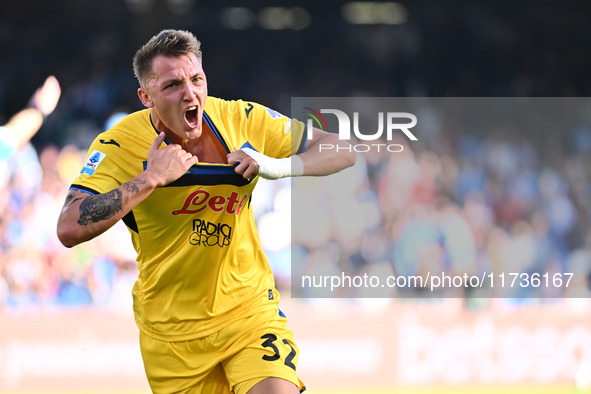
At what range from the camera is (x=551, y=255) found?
8.84 meters

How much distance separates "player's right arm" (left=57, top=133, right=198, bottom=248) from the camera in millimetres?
3213

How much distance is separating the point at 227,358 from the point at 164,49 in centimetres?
146

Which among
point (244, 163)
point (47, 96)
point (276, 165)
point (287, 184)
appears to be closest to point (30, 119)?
point (47, 96)

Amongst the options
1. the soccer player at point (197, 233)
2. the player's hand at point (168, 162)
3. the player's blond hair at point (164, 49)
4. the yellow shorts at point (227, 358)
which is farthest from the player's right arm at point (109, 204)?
→ the yellow shorts at point (227, 358)

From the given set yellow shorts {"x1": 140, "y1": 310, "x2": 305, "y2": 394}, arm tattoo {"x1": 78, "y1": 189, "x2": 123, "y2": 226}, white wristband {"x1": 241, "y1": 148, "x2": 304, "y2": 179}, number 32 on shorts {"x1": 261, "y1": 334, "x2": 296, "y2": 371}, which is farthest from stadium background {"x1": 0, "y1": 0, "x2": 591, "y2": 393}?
arm tattoo {"x1": 78, "y1": 189, "x2": 123, "y2": 226}

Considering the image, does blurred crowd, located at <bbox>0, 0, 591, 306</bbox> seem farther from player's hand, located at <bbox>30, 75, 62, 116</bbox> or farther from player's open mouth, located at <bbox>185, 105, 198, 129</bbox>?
player's open mouth, located at <bbox>185, 105, 198, 129</bbox>

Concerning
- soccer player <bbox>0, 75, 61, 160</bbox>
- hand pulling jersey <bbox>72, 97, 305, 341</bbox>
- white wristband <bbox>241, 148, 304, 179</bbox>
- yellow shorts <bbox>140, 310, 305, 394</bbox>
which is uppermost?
soccer player <bbox>0, 75, 61, 160</bbox>

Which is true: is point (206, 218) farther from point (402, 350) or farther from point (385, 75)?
point (385, 75)

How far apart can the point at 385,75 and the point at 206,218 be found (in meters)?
6.06

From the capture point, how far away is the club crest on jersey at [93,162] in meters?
3.45

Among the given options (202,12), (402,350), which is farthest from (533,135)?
(202,12)

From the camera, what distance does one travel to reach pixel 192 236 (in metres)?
3.61

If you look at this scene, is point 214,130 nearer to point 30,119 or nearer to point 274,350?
point 274,350

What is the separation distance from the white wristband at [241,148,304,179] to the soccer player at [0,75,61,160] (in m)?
5.35
